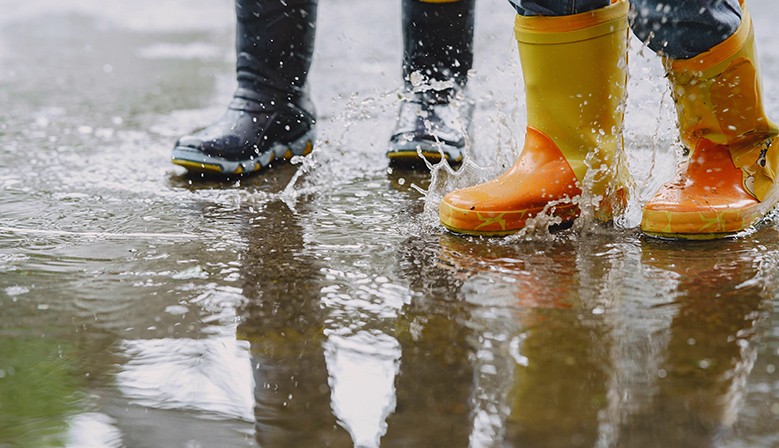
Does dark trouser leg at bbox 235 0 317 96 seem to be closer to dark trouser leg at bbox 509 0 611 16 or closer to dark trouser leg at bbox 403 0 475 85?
dark trouser leg at bbox 403 0 475 85

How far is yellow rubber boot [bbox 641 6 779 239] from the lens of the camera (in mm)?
1463

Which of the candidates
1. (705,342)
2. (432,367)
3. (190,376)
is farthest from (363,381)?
(705,342)

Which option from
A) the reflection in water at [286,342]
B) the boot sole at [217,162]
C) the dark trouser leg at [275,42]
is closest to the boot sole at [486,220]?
the reflection in water at [286,342]

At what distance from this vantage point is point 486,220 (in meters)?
1.51

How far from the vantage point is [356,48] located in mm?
3990

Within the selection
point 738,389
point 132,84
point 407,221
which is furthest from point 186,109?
point 738,389

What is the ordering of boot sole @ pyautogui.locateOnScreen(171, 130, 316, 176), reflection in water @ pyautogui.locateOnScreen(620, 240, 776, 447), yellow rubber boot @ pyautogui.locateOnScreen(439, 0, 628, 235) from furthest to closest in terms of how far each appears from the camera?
boot sole @ pyautogui.locateOnScreen(171, 130, 316, 176) < yellow rubber boot @ pyautogui.locateOnScreen(439, 0, 628, 235) < reflection in water @ pyautogui.locateOnScreen(620, 240, 776, 447)

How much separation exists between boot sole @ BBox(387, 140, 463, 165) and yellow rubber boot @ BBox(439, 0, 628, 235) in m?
0.48

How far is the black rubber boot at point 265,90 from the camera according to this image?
2.02 metres

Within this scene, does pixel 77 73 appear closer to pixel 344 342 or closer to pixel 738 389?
pixel 344 342

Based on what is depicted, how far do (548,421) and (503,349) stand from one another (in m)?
0.17

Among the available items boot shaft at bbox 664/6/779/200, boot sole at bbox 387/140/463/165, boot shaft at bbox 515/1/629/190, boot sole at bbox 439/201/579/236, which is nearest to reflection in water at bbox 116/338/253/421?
boot sole at bbox 439/201/579/236

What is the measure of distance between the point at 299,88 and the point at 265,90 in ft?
0.30

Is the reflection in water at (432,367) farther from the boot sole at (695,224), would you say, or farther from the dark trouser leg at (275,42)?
the dark trouser leg at (275,42)
